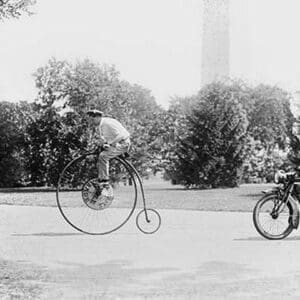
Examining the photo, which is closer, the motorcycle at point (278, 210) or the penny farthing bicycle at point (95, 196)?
the penny farthing bicycle at point (95, 196)

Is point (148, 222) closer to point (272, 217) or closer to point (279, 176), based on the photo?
point (272, 217)

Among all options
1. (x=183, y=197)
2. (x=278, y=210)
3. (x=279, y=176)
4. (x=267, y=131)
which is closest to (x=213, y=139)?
(x=267, y=131)

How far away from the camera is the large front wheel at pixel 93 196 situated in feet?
A: 11.6

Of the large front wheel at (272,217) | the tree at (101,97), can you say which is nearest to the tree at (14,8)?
the tree at (101,97)

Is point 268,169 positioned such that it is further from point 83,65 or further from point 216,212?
point 216,212

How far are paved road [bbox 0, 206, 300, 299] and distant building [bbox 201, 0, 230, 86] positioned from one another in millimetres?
1128

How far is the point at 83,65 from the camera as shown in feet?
13.2

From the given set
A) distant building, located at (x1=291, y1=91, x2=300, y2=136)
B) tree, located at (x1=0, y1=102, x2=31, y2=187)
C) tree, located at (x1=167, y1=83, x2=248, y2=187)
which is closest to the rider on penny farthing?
tree, located at (x1=0, y1=102, x2=31, y2=187)

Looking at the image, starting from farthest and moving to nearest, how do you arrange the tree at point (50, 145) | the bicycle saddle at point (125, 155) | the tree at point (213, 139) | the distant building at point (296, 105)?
1. the tree at point (213, 139)
2. the distant building at point (296, 105)
3. the tree at point (50, 145)
4. the bicycle saddle at point (125, 155)

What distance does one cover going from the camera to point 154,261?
3834 mm

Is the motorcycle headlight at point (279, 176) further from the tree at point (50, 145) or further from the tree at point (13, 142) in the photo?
the tree at point (13, 142)

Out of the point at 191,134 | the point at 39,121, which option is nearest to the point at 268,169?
the point at 191,134

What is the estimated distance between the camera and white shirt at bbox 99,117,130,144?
11.6 ft

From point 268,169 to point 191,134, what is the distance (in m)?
0.64
